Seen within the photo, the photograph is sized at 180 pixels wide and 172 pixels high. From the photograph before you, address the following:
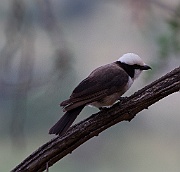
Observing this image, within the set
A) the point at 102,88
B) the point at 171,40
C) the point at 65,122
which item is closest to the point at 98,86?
the point at 102,88

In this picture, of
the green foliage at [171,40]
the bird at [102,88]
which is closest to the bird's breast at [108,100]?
the bird at [102,88]

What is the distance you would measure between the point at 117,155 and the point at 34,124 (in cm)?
48

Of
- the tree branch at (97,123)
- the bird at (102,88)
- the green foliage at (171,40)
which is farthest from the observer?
the green foliage at (171,40)

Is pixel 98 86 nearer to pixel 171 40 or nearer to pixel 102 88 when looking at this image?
pixel 102 88

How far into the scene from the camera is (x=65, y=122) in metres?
2.22

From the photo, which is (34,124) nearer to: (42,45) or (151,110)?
(151,110)

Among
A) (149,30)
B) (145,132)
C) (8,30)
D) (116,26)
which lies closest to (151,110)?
(145,132)

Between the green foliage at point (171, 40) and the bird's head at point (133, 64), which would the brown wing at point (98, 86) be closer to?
the bird's head at point (133, 64)

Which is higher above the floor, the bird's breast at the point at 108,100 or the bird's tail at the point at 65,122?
the bird's breast at the point at 108,100

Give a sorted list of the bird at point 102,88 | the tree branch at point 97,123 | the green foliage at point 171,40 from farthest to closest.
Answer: the green foliage at point 171,40, the bird at point 102,88, the tree branch at point 97,123

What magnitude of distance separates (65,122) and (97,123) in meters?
0.13

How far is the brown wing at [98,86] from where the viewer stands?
230 cm

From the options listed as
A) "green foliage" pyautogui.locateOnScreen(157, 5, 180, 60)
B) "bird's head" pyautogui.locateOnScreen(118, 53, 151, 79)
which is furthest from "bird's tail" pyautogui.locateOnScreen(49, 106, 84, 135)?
"green foliage" pyautogui.locateOnScreen(157, 5, 180, 60)

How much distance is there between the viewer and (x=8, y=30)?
96.6 inches
